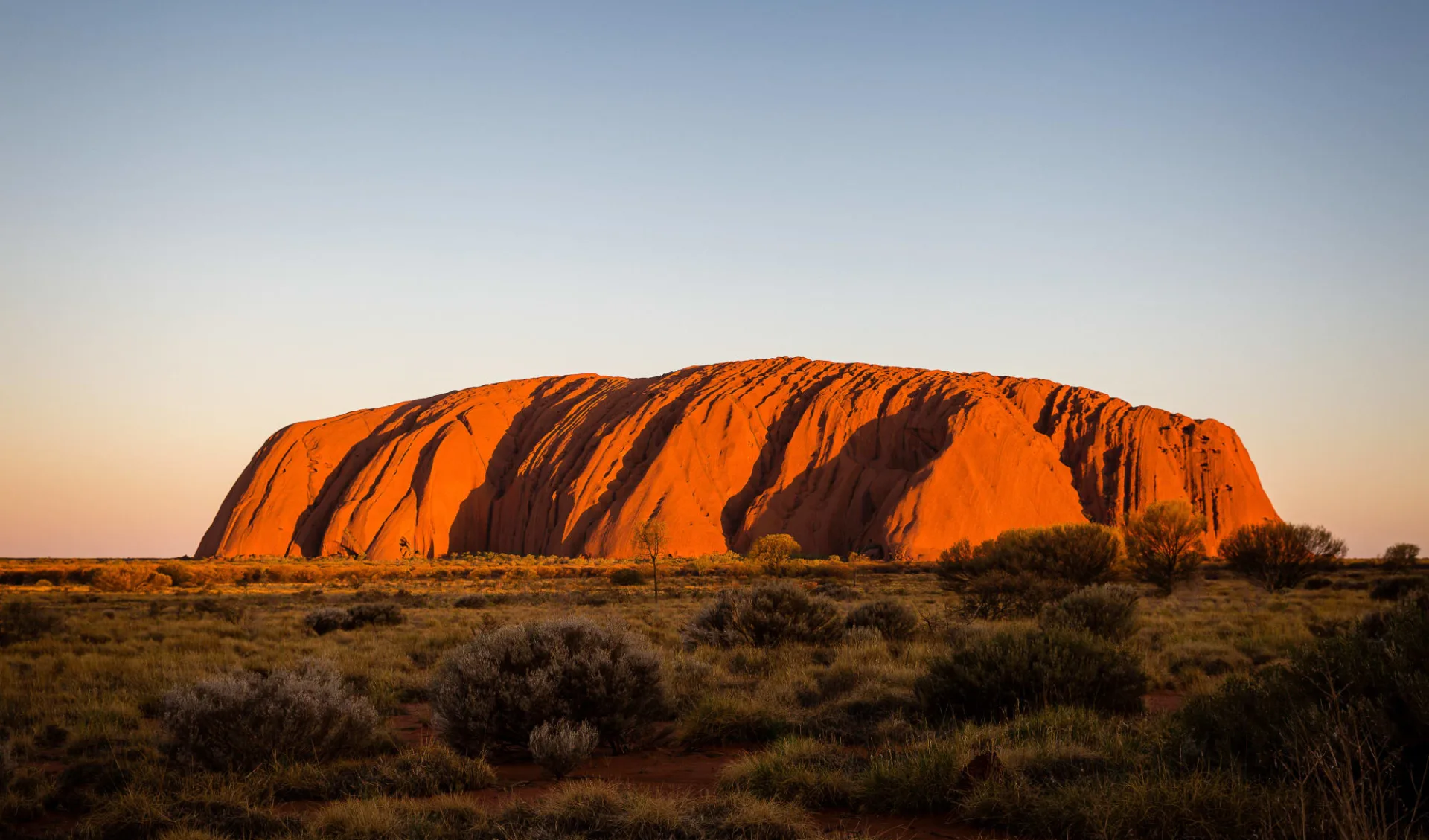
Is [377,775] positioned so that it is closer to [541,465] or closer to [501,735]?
[501,735]

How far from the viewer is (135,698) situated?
10266 millimetres

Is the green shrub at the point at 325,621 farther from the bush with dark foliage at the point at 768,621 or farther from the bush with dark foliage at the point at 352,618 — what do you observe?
the bush with dark foliage at the point at 768,621

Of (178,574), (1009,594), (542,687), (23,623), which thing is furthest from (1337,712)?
(178,574)

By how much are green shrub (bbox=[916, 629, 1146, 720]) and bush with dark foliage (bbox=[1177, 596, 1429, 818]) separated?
1959 millimetres

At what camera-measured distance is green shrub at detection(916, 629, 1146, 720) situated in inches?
311

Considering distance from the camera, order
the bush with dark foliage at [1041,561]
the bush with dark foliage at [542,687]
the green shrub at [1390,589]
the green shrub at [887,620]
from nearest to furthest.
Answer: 1. the bush with dark foliage at [542,687]
2. the green shrub at [887,620]
3. the bush with dark foliage at [1041,561]
4. the green shrub at [1390,589]

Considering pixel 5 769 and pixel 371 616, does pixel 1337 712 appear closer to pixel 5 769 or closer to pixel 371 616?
pixel 5 769

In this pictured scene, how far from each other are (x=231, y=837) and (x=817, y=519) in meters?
56.5

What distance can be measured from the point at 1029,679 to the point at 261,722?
6.78m

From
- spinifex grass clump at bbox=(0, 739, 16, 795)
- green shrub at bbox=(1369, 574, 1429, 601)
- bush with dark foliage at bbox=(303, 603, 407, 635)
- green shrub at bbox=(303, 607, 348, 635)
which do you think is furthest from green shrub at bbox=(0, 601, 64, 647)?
green shrub at bbox=(1369, 574, 1429, 601)

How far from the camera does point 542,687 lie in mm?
7672

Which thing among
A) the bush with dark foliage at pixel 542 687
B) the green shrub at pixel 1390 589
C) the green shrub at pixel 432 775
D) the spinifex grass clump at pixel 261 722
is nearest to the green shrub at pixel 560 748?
the green shrub at pixel 432 775

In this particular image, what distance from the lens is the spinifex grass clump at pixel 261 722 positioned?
7.06 metres

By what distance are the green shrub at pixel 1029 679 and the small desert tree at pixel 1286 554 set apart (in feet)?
86.6
